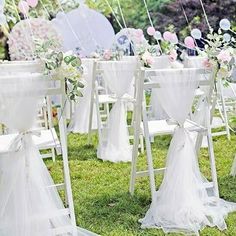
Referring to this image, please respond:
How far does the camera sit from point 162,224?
3.49 meters

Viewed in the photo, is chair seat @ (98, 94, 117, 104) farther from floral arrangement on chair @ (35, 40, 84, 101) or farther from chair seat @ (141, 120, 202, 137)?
floral arrangement on chair @ (35, 40, 84, 101)

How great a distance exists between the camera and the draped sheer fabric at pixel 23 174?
300 cm

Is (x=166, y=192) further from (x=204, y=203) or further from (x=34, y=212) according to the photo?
(x=34, y=212)

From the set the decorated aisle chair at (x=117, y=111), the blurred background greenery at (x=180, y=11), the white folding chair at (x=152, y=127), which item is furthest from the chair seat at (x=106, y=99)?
the blurred background greenery at (x=180, y=11)

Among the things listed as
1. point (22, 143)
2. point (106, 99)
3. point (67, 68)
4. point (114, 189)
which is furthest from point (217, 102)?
point (22, 143)

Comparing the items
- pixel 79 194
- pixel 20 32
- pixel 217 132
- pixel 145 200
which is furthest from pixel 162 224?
pixel 20 32

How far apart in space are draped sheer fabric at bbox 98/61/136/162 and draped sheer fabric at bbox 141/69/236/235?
4.62ft

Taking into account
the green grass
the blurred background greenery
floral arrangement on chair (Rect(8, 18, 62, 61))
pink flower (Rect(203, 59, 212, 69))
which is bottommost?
the green grass

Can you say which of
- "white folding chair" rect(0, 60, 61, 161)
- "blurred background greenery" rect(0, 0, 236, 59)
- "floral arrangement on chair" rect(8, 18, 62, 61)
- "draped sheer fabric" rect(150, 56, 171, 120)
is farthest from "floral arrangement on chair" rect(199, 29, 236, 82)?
"blurred background greenery" rect(0, 0, 236, 59)

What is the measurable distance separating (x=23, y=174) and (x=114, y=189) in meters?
1.30

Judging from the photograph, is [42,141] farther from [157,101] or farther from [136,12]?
[136,12]

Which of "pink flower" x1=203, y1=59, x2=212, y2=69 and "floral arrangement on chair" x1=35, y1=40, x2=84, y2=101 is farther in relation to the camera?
"pink flower" x1=203, y1=59, x2=212, y2=69

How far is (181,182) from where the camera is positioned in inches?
141

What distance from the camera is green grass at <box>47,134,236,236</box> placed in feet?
11.6
